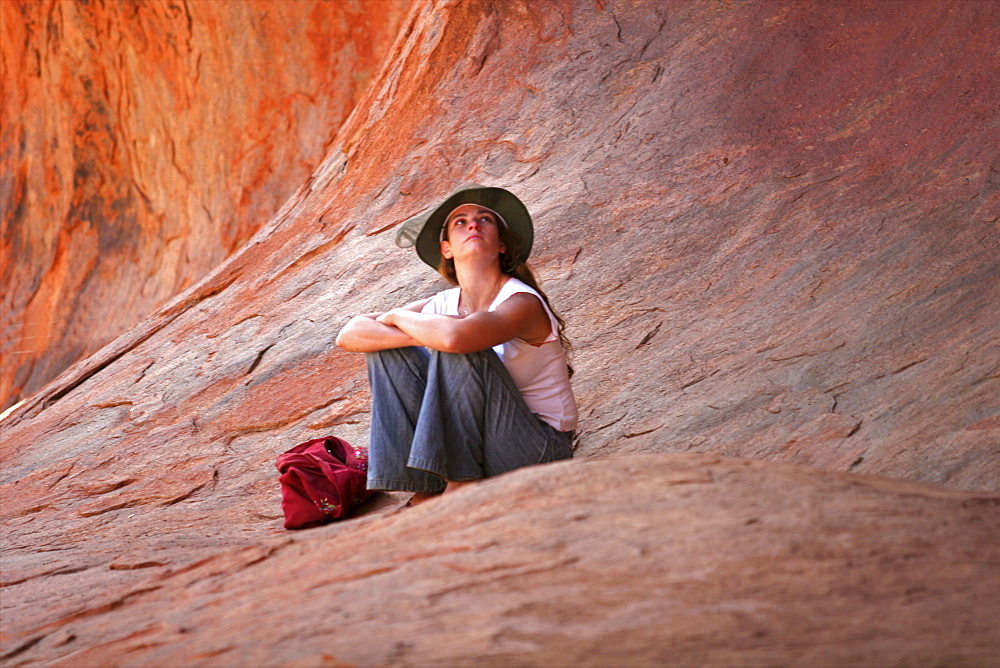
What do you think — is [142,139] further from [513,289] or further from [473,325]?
[473,325]

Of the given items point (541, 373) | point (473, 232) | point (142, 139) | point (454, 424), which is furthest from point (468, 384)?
point (142, 139)

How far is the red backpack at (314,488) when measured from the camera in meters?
3.50

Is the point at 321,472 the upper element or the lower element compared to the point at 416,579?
upper

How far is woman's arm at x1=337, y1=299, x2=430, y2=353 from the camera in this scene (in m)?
3.36

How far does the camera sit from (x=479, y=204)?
3.72 metres

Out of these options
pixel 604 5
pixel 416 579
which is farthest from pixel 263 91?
pixel 416 579

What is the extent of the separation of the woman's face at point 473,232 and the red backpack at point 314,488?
916 millimetres

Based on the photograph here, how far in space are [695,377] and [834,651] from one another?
8.49 ft

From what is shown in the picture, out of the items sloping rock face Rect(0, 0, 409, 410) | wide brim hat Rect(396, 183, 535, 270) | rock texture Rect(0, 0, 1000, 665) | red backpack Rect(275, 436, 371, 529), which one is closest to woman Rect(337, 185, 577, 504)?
wide brim hat Rect(396, 183, 535, 270)

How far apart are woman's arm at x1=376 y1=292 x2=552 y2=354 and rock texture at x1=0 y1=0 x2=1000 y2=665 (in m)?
0.79

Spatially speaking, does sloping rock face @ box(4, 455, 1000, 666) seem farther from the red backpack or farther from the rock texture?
the red backpack

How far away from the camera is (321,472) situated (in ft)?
11.7

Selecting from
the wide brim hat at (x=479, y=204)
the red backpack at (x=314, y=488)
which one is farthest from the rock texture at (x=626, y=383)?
the wide brim hat at (x=479, y=204)

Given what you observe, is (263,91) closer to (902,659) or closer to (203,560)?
(203,560)
